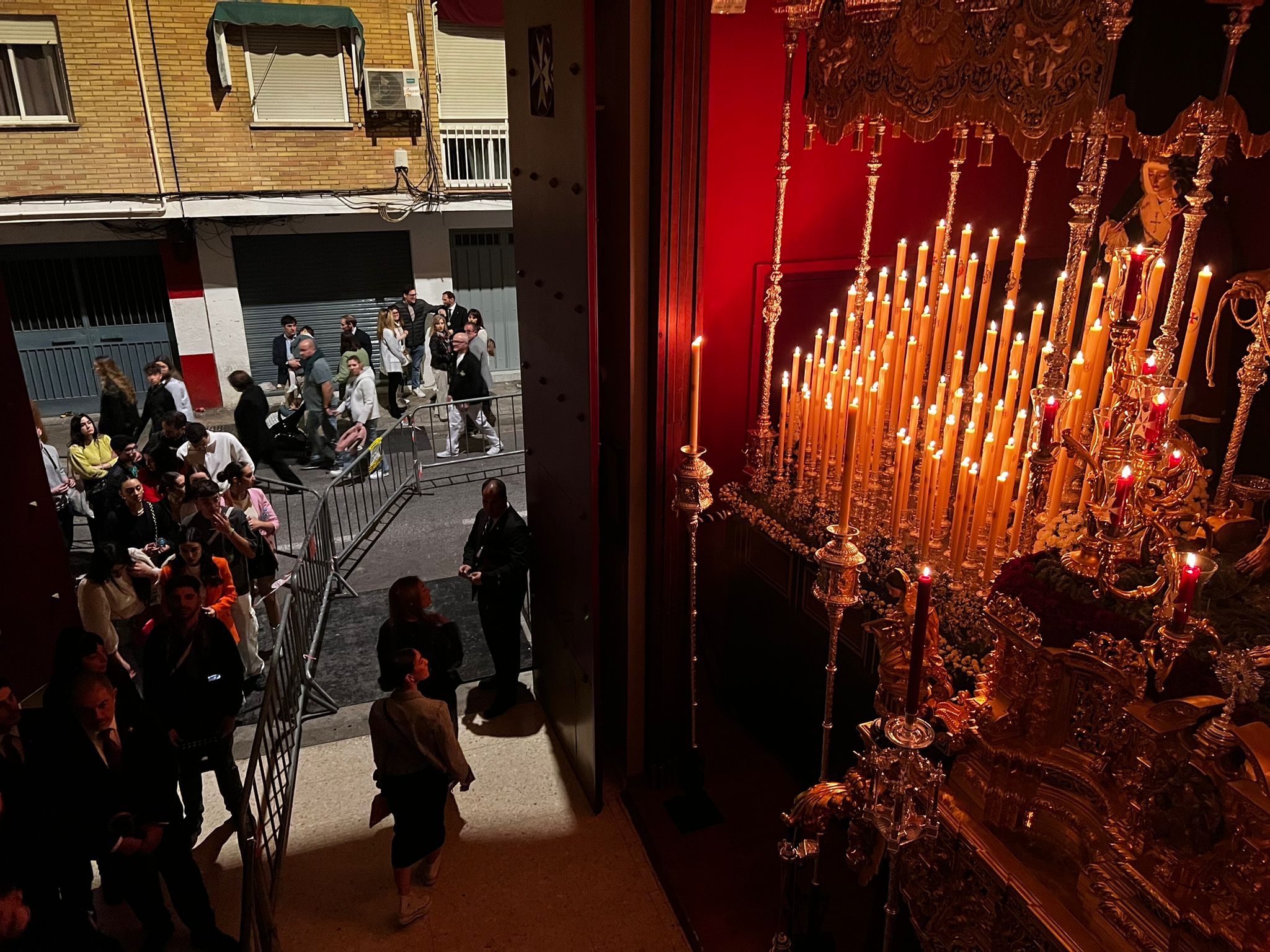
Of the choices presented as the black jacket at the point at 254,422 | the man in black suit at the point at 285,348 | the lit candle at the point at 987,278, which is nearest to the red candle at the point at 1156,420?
the lit candle at the point at 987,278

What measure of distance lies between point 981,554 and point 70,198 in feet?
41.1

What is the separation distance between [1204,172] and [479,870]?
4.14 meters

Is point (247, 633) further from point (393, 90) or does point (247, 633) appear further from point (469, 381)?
point (393, 90)

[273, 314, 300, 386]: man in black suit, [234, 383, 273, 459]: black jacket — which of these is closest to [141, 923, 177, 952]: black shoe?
[234, 383, 273, 459]: black jacket

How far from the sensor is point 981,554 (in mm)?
3703

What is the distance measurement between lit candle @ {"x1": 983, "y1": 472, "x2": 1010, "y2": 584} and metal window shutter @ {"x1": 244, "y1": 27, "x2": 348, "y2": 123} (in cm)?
1180

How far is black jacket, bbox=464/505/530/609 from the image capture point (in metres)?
5.30

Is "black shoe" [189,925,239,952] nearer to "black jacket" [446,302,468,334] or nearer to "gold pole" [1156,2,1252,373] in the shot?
"gold pole" [1156,2,1252,373]

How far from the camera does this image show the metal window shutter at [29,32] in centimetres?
1088

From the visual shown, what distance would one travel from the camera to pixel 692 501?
394 cm

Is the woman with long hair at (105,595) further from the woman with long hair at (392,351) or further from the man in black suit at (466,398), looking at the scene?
the woman with long hair at (392,351)

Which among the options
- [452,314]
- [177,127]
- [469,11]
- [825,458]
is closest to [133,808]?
[825,458]

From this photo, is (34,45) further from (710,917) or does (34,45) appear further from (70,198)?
(710,917)

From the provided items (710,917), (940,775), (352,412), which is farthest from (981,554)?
(352,412)
